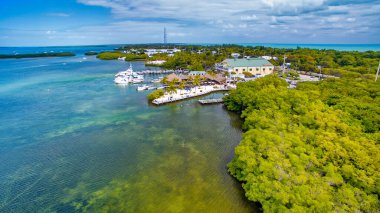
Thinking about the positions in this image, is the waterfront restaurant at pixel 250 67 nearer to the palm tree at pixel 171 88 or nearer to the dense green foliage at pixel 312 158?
the palm tree at pixel 171 88

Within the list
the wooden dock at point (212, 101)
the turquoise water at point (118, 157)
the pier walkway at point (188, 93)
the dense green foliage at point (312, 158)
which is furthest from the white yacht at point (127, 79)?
the dense green foliage at point (312, 158)

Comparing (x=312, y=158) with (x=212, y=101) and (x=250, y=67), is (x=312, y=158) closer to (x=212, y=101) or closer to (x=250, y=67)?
(x=212, y=101)

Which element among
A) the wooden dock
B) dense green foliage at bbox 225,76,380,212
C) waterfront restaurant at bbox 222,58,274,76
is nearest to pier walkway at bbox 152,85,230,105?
the wooden dock

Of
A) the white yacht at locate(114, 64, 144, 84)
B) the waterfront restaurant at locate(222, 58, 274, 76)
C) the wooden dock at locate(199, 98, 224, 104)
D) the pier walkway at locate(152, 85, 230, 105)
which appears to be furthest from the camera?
the waterfront restaurant at locate(222, 58, 274, 76)

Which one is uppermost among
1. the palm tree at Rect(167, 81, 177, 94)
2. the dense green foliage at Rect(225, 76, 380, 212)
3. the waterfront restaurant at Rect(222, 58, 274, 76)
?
the waterfront restaurant at Rect(222, 58, 274, 76)

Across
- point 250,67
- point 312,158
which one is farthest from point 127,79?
point 312,158

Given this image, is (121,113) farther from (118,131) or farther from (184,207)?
(184,207)

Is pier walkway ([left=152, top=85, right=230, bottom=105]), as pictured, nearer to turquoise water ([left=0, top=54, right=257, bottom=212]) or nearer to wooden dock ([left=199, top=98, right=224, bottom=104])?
turquoise water ([left=0, top=54, right=257, bottom=212])
